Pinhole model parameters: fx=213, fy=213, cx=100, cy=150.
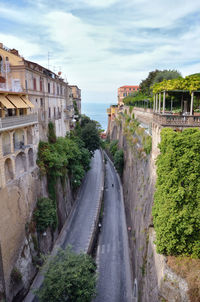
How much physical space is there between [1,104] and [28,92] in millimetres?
4592

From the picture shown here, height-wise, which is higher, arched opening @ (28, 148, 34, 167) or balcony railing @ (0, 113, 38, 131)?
balcony railing @ (0, 113, 38, 131)

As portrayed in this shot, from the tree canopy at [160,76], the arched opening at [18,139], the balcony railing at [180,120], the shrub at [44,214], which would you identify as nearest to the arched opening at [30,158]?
the arched opening at [18,139]

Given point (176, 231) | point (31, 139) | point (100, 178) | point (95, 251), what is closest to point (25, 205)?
point (31, 139)

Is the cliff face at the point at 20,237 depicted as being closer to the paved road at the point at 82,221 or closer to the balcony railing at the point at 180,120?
the paved road at the point at 82,221

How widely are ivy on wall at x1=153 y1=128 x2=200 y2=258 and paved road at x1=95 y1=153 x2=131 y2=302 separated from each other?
8.48m

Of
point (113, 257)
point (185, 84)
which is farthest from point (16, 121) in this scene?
point (113, 257)

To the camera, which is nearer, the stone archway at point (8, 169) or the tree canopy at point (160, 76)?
the stone archway at point (8, 169)

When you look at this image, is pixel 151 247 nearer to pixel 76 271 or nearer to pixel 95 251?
pixel 76 271

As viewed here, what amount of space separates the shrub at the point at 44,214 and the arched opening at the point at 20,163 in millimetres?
3490

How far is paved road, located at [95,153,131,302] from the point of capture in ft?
54.3

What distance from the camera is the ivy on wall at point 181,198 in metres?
10.3

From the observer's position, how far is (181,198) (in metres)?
10.4

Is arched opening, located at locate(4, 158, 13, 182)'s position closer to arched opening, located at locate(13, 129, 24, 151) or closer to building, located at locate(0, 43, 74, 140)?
arched opening, located at locate(13, 129, 24, 151)

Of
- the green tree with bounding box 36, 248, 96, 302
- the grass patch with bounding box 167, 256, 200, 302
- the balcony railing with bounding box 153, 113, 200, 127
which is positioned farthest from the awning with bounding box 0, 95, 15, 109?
the grass patch with bounding box 167, 256, 200, 302
